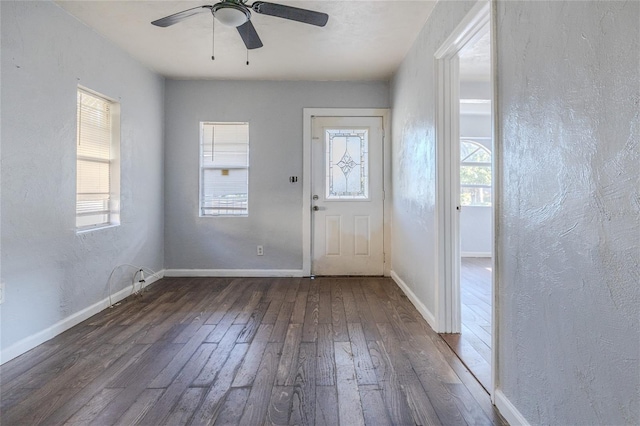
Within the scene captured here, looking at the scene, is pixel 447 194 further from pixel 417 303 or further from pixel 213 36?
pixel 213 36

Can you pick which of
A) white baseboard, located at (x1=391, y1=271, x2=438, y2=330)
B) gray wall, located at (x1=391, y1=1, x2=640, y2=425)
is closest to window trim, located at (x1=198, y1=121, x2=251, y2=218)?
white baseboard, located at (x1=391, y1=271, x2=438, y2=330)

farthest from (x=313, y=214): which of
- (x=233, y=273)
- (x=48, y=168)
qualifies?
(x=48, y=168)

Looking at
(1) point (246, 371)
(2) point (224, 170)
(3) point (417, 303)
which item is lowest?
(1) point (246, 371)

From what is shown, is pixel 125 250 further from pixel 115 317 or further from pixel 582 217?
pixel 582 217

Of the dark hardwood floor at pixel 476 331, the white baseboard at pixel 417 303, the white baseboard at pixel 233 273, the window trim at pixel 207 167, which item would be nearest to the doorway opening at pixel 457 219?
the dark hardwood floor at pixel 476 331

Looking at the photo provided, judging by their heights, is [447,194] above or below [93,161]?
below

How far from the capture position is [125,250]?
10.5 ft

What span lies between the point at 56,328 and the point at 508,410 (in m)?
2.95

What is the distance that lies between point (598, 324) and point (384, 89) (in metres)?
3.52

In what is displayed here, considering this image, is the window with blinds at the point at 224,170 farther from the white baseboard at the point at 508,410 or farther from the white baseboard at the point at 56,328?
the white baseboard at the point at 508,410

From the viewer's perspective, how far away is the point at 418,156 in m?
2.82

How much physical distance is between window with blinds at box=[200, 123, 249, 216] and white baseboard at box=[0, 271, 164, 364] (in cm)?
134

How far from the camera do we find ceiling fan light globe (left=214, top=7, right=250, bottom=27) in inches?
73.3

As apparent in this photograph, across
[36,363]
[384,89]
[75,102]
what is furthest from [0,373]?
[384,89]
